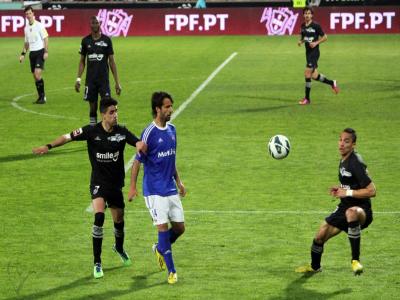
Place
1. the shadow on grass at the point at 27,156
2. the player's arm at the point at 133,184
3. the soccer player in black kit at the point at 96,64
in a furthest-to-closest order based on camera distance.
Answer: the soccer player in black kit at the point at 96,64 < the shadow on grass at the point at 27,156 < the player's arm at the point at 133,184

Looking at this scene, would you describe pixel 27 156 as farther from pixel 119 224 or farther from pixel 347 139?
pixel 347 139

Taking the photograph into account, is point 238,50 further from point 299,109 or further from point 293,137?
point 293,137

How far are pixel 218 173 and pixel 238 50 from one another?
918 inches

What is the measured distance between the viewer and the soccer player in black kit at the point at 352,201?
1227cm

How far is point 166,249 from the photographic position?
1239 cm

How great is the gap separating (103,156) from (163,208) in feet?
3.32

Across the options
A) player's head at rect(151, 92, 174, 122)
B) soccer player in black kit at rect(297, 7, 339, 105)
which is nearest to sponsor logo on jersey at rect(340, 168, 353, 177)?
player's head at rect(151, 92, 174, 122)

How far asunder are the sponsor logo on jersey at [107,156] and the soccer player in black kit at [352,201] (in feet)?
8.49

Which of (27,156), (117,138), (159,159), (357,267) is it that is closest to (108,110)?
(117,138)

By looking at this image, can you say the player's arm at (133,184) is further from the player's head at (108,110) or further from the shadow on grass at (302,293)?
the shadow on grass at (302,293)

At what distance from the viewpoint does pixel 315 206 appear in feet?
53.8

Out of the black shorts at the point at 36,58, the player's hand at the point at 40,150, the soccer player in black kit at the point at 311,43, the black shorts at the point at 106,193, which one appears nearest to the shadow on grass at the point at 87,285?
the black shorts at the point at 106,193

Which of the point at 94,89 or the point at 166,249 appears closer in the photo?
the point at 166,249

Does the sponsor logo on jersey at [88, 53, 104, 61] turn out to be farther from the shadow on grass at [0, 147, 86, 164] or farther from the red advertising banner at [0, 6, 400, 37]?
the red advertising banner at [0, 6, 400, 37]
